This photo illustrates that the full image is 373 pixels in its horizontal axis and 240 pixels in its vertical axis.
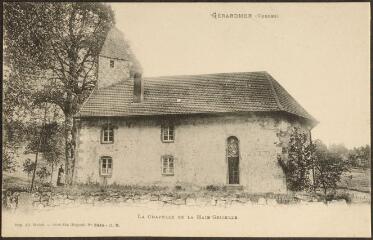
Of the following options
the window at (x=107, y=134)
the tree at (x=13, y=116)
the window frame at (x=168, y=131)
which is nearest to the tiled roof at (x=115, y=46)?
the window at (x=107, y=134)

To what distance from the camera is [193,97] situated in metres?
11.5

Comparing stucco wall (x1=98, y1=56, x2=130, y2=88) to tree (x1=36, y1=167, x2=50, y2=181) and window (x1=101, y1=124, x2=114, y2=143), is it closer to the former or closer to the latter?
window (x1=101, y1=124, x2=114, y2=143)

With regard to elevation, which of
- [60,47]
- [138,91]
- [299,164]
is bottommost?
[299,164]

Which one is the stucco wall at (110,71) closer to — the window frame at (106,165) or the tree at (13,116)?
the window frame at (106,165)

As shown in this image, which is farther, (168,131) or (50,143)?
(168,131)

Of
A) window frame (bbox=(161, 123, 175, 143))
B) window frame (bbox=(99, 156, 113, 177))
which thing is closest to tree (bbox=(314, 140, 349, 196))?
window frame (bbox=(161, 123, 175, 143))

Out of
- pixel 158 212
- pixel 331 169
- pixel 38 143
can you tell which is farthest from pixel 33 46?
pixel 331 169

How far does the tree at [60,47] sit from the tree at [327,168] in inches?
199

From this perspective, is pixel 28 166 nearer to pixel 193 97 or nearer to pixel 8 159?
pixel 8 159

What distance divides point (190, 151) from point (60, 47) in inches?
147

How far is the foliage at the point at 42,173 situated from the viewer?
10105 millimetres

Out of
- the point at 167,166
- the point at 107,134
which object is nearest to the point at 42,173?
the point at 107,134

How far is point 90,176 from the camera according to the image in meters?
11.5

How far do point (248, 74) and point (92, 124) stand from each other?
408cm
